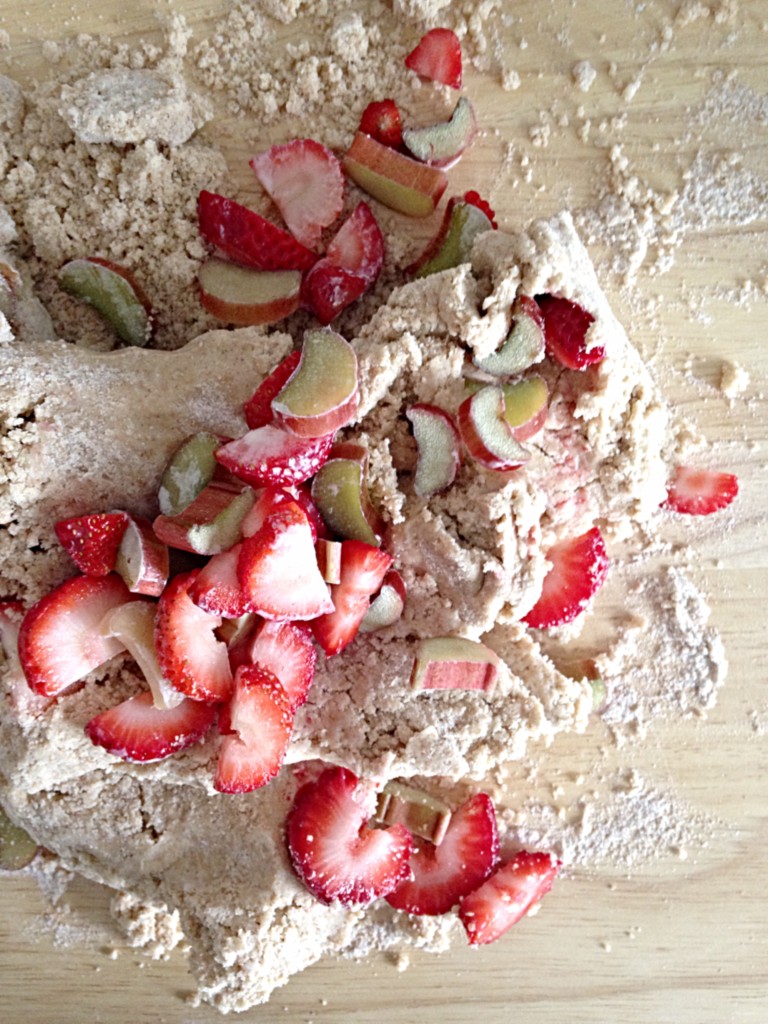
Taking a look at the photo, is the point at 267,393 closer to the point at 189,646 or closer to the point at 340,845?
the point at 189,646

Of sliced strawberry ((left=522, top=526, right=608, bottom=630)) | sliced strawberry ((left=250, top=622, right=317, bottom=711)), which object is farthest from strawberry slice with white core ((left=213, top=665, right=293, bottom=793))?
sliced strawberry ((left=522, top=526, right=608, bottom=630))

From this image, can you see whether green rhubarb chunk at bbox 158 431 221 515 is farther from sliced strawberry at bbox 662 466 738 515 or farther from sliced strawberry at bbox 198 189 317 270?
sliced strawberry at bbox 662 466 738 515

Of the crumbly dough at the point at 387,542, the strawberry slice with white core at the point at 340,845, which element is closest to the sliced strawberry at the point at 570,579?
the crumbly dough at the point at 387,542

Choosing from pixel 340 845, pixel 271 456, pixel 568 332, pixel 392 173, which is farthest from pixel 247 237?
pixel 340 845

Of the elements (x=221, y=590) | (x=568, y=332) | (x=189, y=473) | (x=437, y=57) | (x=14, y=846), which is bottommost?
(x=14, y=846)

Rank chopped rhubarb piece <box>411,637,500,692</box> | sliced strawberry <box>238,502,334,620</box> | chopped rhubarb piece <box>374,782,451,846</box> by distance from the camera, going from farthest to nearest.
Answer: chopped rhubarb piece <box>374,782,451,846</box> < chopped rhubarb piece <box>411,637,500,692</box> < sliced strawberry <box>238,502,334,620</box>
